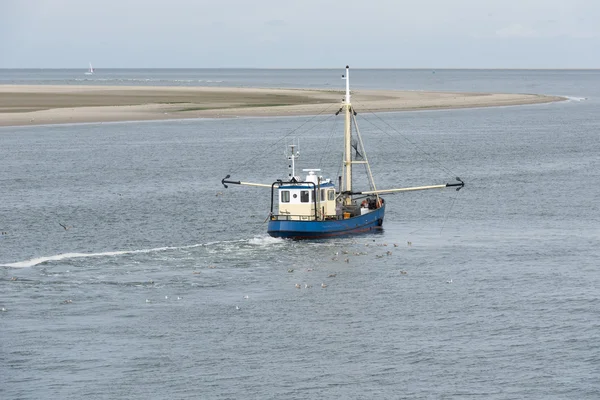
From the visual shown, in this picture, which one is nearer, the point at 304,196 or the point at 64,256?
the point at 64,256

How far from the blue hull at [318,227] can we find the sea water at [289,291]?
60 centimetres

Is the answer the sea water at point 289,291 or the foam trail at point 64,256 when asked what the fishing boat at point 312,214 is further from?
the foam trail at point 64,256

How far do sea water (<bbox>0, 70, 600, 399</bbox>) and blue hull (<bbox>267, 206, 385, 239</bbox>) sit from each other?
60 cm

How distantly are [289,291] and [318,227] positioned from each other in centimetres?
1244

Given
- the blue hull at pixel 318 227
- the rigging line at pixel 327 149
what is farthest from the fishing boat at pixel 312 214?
the rigging line at pixel 327 149

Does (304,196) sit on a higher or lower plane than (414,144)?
higher

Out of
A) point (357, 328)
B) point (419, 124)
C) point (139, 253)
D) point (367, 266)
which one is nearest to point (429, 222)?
point (367, 266)

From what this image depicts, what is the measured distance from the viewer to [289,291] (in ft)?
154

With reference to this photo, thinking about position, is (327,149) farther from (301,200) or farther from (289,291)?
(289,291)

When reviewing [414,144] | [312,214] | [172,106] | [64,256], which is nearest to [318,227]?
[312,214]

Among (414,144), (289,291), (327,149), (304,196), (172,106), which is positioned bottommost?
(289,291)

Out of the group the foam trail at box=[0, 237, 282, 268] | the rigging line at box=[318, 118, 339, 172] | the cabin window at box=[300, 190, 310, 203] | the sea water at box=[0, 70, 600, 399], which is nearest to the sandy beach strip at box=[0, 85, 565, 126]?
the rigging line at box=[318, 118, 339, 172]

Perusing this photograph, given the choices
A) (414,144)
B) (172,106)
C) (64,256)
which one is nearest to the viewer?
(64,256)

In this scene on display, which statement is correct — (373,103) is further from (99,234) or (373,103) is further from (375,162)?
(99,234)
